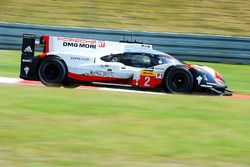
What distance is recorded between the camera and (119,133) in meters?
6.12

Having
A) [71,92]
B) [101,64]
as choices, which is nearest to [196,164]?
[71,92]

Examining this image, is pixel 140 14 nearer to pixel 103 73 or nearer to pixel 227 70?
pixel 227 70

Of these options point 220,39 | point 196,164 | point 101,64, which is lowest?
point 196,164

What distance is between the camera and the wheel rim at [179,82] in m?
11.2

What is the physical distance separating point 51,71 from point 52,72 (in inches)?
1.5

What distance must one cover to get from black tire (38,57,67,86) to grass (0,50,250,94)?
5.50 feet

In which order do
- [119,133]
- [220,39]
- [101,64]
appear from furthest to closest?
[220,39] → [101,64] → [119,133]

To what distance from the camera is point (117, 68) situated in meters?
11.3

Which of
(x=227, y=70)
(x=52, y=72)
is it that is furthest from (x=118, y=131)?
(x=227, y=70)

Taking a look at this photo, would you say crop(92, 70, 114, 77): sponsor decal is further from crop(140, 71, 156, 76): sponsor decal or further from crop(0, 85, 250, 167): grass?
crop(0, 85, 250, 167): grass

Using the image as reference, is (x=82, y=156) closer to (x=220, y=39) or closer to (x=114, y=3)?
(x=220, y=39)

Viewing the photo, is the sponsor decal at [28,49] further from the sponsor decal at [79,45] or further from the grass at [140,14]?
the grass at [140,14]

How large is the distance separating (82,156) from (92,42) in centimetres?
664

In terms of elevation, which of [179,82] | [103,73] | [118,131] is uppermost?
[103,73]
